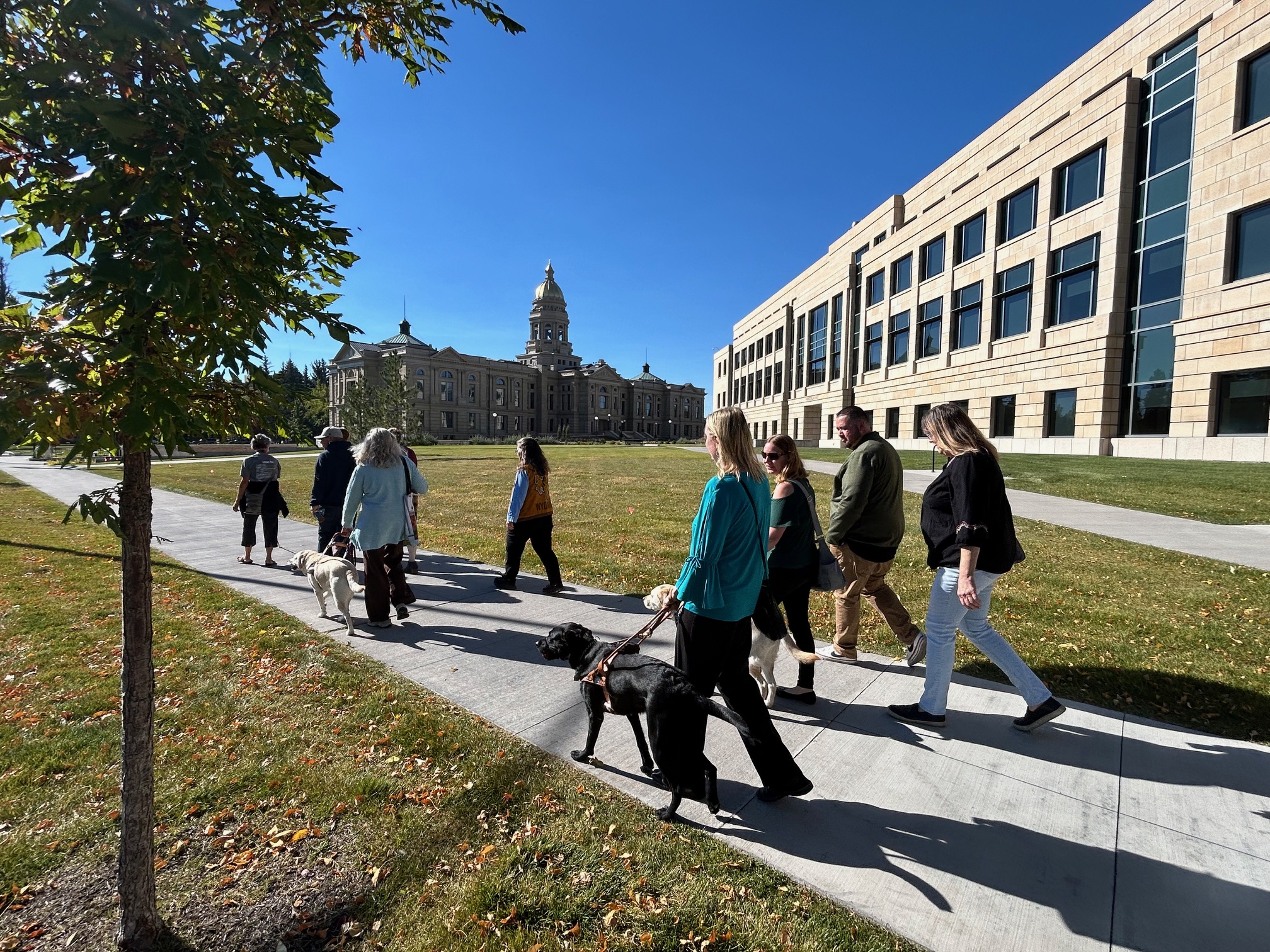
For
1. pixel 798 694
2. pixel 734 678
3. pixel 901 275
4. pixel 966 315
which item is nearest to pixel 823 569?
pixel 798 694

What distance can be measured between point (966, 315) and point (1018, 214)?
5528 millimetres

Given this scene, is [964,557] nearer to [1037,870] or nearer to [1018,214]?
[1037,870]

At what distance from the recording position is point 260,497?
8758 mm

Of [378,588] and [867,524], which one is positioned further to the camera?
[378,588]

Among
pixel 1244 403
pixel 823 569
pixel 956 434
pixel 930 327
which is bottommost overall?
pixel 823 569

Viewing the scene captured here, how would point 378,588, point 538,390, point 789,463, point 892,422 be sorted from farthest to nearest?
point 538,390 < point 892,422 < point 378,588 < point 789,463

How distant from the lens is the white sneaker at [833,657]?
5.30 m

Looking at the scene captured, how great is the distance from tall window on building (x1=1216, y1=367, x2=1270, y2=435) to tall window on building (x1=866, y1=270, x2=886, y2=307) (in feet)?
72.8

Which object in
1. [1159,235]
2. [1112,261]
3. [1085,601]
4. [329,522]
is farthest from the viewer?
[1112,261]

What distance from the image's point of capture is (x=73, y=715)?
421 centimetres

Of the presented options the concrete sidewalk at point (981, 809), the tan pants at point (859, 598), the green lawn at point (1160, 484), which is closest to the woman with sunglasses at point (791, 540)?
the concrete sidewalk at point (981, 809)

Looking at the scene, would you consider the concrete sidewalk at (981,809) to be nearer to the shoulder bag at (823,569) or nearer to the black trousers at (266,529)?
the shoulder bag at (823,569)

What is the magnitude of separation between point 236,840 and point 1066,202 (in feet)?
118

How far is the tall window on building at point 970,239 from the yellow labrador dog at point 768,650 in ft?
117
